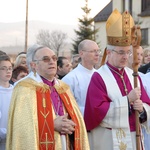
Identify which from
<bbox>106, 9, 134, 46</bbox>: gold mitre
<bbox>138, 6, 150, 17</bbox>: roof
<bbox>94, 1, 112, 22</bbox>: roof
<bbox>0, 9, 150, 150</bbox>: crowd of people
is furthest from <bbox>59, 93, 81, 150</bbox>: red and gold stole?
<bbox>94, 1, 112, 22</bbox>: roof

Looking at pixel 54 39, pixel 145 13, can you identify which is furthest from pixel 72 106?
pixel 54 39

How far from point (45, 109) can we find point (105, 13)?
40054mm

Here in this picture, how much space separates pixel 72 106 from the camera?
5.07 meters

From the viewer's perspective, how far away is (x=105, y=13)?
4412 cm

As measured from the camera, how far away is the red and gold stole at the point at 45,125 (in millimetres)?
4762

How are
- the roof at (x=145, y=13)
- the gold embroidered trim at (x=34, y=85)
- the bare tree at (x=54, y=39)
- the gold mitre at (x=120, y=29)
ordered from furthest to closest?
the bare tree at (x=54, y=39), the roof at (x=145, y=13), the gold mitre at (x=120, y=29), the gold embroidered trim at (x=34, y=85)

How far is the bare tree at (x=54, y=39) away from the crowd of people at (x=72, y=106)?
65.7 metres

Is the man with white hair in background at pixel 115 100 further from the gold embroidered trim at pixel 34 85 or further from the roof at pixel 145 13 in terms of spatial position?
the roof at pixel 145 13

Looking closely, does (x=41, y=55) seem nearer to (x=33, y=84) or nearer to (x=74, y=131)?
(x=33, y=84)

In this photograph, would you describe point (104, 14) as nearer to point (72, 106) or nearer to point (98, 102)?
point (98, 102)

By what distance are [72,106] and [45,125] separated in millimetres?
470

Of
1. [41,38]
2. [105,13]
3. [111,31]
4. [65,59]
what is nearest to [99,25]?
[105,13]

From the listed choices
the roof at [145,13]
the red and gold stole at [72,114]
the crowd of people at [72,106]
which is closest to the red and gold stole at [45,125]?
the crowd of people at [72,106]

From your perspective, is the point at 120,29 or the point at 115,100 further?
the point at 120,29
